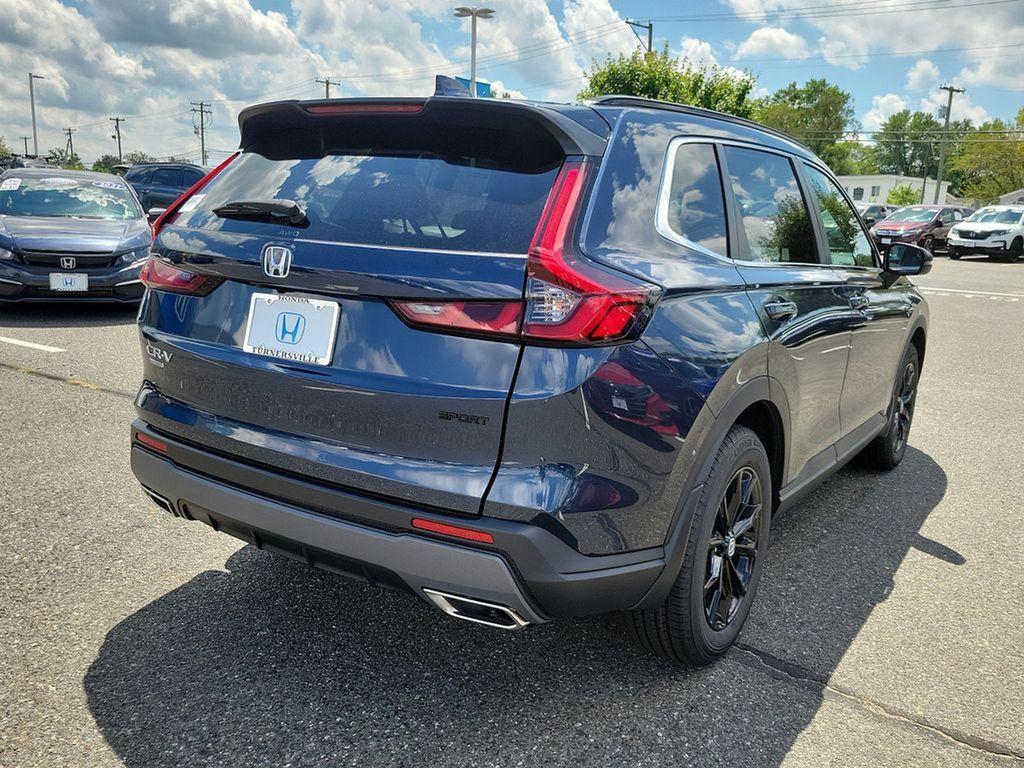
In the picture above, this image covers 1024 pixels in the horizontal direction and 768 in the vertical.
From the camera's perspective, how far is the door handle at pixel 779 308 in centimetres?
290

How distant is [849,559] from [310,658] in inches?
93.0

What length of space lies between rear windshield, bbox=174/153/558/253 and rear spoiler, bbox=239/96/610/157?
9 centimetres

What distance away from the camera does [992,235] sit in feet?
86.6

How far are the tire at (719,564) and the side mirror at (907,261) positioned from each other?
6.23 ft

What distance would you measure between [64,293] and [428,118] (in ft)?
24.8

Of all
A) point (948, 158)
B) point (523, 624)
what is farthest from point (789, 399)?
point (948, 158)

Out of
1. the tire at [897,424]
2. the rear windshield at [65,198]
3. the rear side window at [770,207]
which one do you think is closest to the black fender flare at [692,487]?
the rear side window at [770,207]

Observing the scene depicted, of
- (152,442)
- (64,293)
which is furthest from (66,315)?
(152,442)

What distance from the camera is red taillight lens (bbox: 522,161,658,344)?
2107mm

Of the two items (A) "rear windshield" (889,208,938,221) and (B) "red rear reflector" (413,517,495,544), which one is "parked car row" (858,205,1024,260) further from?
(B) "red rear reflector" (413,517,495,544)

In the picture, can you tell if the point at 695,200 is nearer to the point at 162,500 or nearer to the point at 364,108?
the point at 364,108

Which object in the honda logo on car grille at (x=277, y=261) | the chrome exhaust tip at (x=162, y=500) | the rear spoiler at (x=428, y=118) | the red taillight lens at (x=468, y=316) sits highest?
the rear spoiler at (x=428, y=118)

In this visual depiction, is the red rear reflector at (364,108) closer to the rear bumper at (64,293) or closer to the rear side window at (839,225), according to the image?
the rear side window at (839,225)

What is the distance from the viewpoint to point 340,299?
2.28 m
